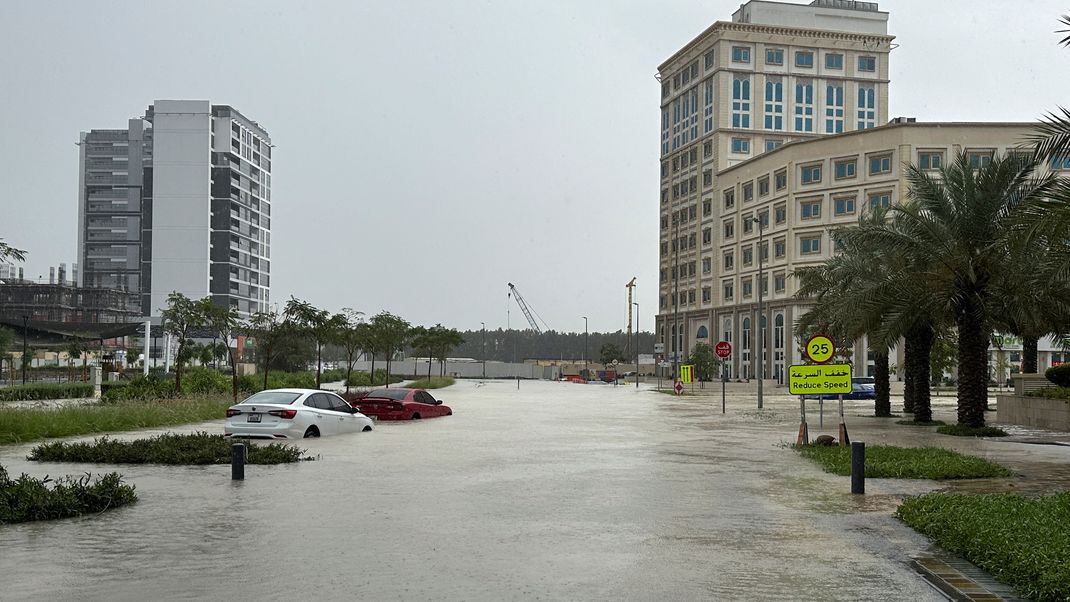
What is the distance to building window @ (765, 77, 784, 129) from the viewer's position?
4725 inches

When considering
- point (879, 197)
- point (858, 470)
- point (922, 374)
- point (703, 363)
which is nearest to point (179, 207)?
point (703, 363)

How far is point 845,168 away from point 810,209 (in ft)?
16.8

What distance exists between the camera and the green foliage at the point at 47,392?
43.1m

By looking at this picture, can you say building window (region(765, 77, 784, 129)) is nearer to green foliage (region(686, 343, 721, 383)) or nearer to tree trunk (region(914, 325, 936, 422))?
green foliage (region(686, 343, 721, 383))

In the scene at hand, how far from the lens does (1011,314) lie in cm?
2961

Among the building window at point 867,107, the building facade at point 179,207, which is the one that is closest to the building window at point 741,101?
the building window at point 867,107

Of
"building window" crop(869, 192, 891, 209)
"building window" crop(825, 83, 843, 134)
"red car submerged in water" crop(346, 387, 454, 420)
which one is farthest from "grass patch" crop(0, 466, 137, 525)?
"building window" crop(825, 83, 843, 134)

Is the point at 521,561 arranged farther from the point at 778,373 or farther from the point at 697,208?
the point at 697,208

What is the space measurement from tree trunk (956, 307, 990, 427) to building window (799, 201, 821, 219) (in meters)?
69.6

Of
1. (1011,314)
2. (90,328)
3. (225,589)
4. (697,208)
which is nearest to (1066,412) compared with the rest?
(1011,314)

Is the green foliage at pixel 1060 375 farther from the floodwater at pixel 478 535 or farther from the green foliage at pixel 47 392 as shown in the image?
the green foliage at pixel 47 392

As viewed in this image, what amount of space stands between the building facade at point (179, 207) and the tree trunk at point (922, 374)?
4290 inches

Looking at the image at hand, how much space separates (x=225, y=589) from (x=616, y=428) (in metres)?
23.0

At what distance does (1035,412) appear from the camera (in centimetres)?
3338
